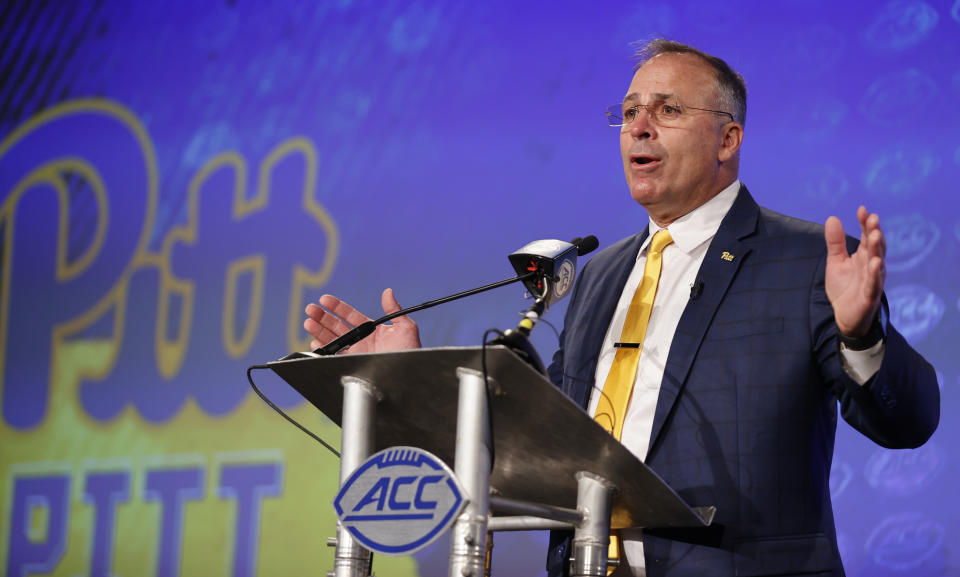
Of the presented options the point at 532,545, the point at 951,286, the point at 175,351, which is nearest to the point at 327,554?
the point at 532,545

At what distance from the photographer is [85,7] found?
171 inches

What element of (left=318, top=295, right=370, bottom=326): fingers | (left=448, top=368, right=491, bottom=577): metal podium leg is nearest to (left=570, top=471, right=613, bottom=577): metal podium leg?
(left=448, top=368, right=491, bottom=577): metal podium leg

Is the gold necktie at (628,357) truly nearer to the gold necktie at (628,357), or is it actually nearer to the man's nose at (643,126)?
the gold necktie at (628,357)

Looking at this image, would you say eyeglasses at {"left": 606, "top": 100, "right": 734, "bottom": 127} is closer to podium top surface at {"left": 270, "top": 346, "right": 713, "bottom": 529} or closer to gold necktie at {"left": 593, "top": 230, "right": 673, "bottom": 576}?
gold necktie at {"left": 593, "top": 230, "right": 673, "bottom": 576}

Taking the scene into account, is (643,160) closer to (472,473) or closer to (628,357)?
(628,357)

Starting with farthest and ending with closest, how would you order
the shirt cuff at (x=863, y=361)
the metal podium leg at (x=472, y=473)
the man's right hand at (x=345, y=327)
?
the man's right hand at (x=345, y=327), the shirt cuff at (x=863, y=361), the metal podium leg at (x=472, y=473)

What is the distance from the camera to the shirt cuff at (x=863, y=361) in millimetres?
1567

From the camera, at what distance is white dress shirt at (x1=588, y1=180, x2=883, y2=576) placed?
73.0 inches

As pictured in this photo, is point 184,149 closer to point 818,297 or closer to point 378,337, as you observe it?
point 378,337

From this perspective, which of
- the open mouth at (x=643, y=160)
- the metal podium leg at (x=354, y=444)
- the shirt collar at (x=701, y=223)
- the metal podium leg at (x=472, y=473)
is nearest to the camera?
the metal podium leg at (x=472, y=473)

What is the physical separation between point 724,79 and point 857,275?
0.91 m

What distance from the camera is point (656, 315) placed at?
6.54 feet

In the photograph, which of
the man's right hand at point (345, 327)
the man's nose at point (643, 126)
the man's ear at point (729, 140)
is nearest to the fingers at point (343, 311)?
the man's right hand at point (345, 327)

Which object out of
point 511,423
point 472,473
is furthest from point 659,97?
point 472,473
